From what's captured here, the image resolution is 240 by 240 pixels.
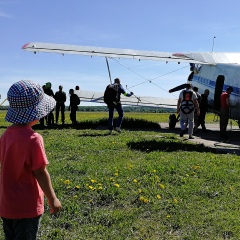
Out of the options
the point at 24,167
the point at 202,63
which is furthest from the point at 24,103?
the point at 202,63

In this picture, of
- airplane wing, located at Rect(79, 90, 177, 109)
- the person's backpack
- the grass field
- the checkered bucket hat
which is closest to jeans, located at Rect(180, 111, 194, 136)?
the person's backpack

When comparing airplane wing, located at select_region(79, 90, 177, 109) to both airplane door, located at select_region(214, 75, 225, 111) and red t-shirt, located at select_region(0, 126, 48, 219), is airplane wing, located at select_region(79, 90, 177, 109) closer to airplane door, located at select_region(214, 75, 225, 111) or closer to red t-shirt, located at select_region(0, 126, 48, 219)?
airplane door, located at select_region(214, 75, 225, 111)

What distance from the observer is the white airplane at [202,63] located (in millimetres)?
15430

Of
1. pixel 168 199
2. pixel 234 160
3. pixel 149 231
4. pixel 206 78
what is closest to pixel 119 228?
pixel 149 231

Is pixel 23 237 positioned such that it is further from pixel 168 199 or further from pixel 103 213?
pixel 168 199

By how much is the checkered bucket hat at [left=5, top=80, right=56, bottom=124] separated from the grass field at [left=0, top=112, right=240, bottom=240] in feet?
6.16

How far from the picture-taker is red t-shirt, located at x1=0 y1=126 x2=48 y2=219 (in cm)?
298

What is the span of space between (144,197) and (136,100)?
16804 millimetres

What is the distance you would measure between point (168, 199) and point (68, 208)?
56.3 inches

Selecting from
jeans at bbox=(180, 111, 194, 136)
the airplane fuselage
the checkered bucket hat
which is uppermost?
the airplane fuselage

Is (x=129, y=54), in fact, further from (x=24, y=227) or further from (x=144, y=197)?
(x=24, y=227)

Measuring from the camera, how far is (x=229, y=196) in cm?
577

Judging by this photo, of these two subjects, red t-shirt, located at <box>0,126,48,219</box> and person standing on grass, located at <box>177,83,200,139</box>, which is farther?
person standing on grass, located at <box>177,83,200,139</box>

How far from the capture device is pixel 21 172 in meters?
3.03
